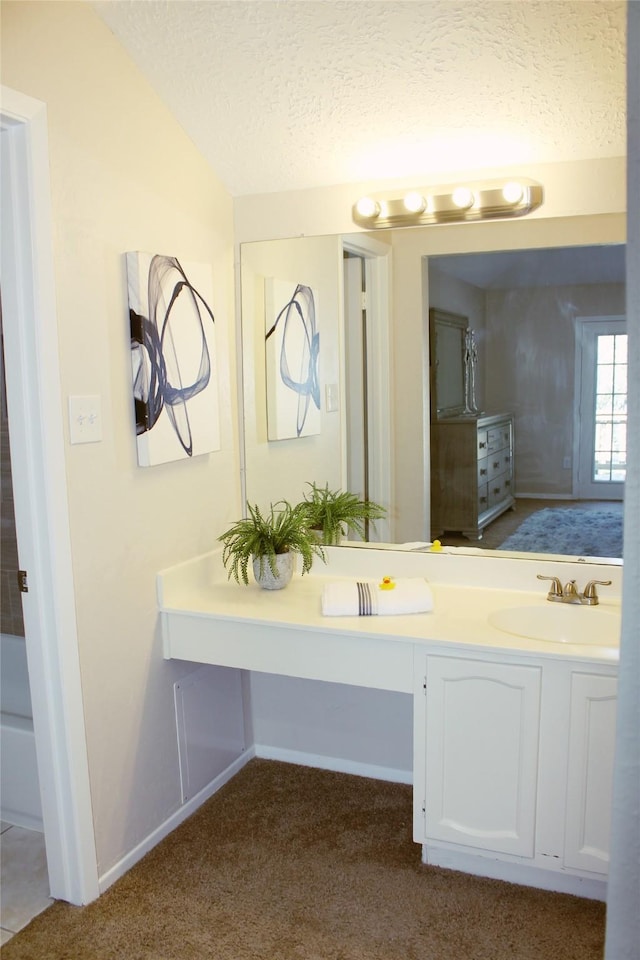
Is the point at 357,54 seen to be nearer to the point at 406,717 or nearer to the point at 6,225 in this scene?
the point at 6,225

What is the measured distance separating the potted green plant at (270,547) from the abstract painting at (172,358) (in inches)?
12.2

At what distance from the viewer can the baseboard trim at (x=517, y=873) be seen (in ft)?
6.89

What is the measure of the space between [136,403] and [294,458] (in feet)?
2.33

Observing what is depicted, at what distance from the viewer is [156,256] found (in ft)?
7.29

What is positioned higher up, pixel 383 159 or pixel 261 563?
pixel 383 159

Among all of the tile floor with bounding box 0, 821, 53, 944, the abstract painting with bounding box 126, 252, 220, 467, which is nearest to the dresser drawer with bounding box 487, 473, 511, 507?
the abstract painting with bounding box 126, 252, 220, 467

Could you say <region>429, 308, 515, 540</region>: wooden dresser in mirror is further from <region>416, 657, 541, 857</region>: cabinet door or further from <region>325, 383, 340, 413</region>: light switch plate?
<region>416, 657, 541, 857</region>: cabinet door

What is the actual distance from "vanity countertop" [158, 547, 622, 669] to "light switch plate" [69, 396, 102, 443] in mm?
542

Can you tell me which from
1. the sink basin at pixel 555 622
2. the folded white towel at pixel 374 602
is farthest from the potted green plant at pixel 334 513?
the sink basin at pixel 555 622

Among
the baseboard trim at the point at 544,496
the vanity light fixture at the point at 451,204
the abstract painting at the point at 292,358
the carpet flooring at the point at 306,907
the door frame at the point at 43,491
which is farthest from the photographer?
the abstract painting at the point at 292,358

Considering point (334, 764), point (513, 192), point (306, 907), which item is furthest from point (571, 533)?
point (306, 907)

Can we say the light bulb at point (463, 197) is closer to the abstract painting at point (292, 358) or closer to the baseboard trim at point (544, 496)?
the abstract painting at point (292, 358)

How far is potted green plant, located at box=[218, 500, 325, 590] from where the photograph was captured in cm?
247

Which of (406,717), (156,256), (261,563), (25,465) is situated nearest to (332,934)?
(406,717)
